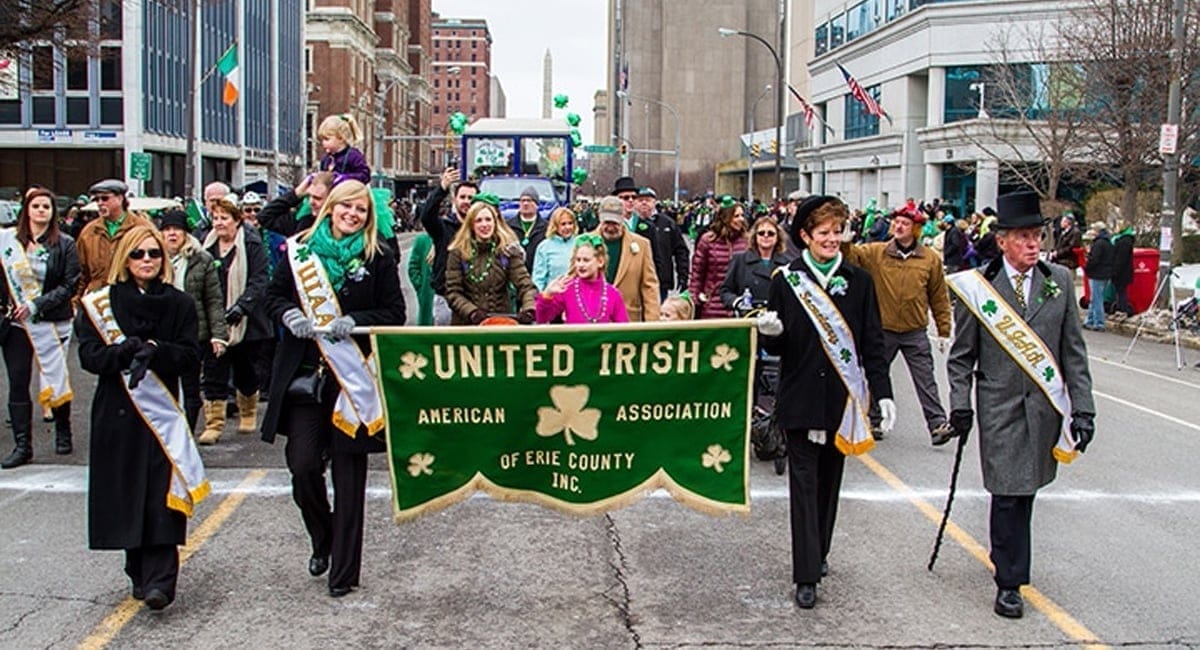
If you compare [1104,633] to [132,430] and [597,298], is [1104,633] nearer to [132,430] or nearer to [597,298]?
[597,298]

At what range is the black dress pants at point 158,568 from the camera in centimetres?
601

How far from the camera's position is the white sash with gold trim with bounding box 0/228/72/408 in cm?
959

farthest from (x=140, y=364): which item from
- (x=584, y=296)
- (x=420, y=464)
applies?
(x=584, y=296)

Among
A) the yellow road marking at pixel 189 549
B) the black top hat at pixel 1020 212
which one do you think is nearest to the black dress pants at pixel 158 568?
the yellow road marking at pixel 189 549

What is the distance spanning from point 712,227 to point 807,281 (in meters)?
5.54

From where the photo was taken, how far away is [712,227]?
11.9 meters

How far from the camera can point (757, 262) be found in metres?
10.2

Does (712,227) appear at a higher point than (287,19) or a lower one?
lower

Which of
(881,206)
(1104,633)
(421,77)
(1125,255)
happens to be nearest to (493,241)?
(1104,633)

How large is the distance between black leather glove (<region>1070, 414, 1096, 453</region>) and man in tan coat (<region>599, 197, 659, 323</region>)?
178 inches

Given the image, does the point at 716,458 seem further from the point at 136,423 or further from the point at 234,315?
the point at 234,315

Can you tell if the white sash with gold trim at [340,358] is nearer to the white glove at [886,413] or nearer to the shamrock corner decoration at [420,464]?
the shamrock corner decoration at [420,464]

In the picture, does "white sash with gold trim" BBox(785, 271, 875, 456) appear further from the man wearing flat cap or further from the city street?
the man wearing flat cap

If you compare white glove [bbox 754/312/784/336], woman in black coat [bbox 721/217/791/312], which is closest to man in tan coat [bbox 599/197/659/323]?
woman in black coat [bbox 721/217/791/312]
